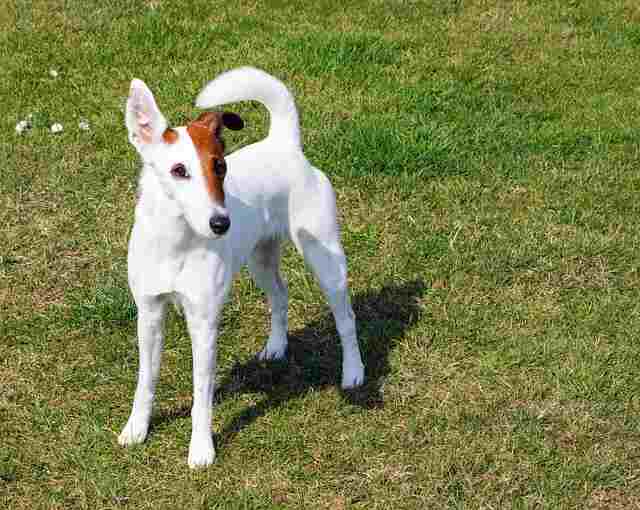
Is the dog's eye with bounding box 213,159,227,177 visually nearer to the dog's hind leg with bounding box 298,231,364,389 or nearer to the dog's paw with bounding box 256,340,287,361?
the dog's hind leg with bounding box 298,231,364,389

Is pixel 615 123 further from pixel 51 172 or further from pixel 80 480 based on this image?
pixel 80 480

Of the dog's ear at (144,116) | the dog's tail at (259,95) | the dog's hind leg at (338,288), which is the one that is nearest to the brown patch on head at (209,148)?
the dog's ear at (144,116)

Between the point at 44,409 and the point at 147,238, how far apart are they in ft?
4.61

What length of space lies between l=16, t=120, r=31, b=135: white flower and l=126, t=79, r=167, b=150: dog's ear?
4.00 m

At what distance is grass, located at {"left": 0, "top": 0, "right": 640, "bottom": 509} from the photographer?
15.6ft

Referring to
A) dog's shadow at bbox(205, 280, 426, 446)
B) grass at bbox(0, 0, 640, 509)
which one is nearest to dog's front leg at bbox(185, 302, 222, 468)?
grass at bbox(0, 0, 640, 509)

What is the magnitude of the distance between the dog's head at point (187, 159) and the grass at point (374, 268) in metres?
1.46

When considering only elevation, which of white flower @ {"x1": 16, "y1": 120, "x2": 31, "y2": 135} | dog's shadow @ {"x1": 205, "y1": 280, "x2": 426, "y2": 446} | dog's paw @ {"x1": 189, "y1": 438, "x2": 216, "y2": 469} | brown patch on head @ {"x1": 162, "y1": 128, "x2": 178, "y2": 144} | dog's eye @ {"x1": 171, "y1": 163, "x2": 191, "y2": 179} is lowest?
white flower @ {"x1": 16, "y1": 120, "x2": 31, "y2": 135}

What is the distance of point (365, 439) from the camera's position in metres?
4.93

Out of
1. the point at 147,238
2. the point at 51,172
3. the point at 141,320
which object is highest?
the point at 147,238

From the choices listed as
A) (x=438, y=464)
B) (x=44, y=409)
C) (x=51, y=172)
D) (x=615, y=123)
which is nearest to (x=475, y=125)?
(x=615, y=123)

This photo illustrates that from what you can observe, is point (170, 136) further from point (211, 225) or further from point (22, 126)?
point (22, 126)

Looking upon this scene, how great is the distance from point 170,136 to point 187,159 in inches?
5.0

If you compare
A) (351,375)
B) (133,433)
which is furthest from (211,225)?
(351,375)
